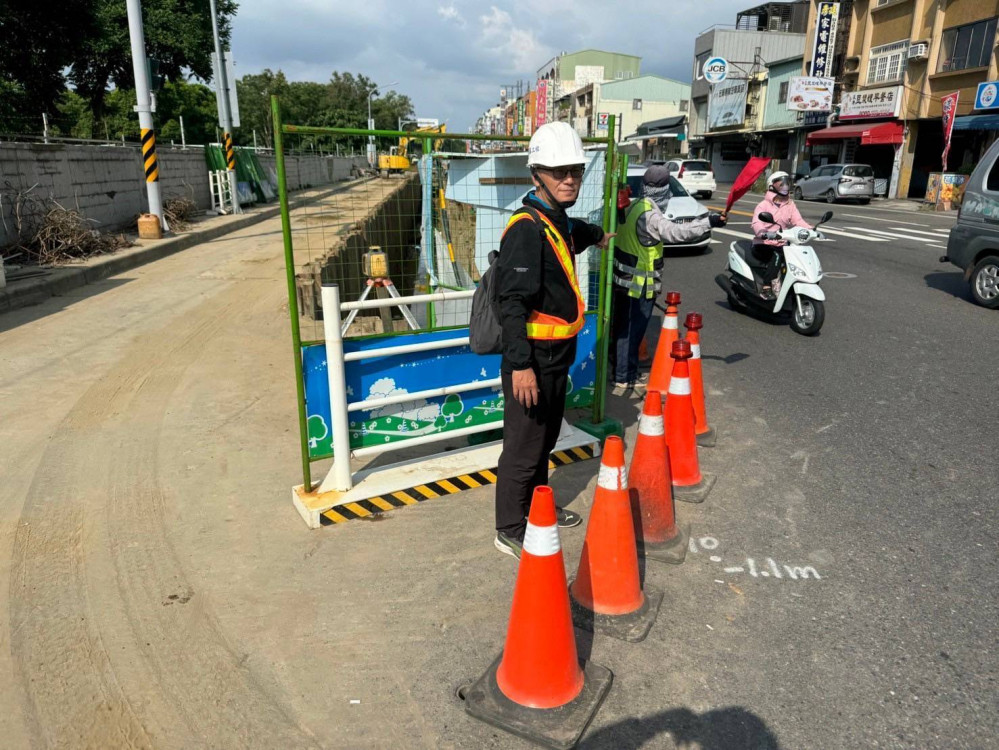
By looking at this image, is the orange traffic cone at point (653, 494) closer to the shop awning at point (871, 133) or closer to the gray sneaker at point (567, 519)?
the gray sneaker at point (567, 519)

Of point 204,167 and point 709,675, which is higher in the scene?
point 204,167

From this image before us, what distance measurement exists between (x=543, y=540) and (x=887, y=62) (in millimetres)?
37508

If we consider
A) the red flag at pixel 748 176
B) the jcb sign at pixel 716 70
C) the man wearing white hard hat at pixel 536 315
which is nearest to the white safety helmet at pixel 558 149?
the man wearing white hard hat at pixel 536 315

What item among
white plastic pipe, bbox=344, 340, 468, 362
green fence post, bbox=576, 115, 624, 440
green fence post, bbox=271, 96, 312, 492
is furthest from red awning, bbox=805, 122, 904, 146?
green fence post, bbox=271, 96, 312, 492

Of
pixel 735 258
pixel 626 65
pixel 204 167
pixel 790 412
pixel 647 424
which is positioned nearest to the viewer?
pixel 647 424

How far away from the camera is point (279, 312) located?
8422 millimetres

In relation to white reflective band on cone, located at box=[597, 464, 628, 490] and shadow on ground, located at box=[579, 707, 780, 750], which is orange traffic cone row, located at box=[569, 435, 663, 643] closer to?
white reflective band on cone, located at box=[597, 464, 628, 490]

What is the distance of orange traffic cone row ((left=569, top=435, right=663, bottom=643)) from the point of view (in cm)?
286

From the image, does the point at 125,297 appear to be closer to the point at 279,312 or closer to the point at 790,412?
the point at 279,312

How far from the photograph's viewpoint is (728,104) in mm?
49312

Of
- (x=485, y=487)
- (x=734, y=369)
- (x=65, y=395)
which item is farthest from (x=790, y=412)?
(x=65, y=395)

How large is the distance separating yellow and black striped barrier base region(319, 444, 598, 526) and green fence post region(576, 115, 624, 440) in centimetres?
49

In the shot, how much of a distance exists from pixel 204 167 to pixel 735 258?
17.5 metres

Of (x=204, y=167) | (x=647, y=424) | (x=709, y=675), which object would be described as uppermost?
(x=204, y=167)
